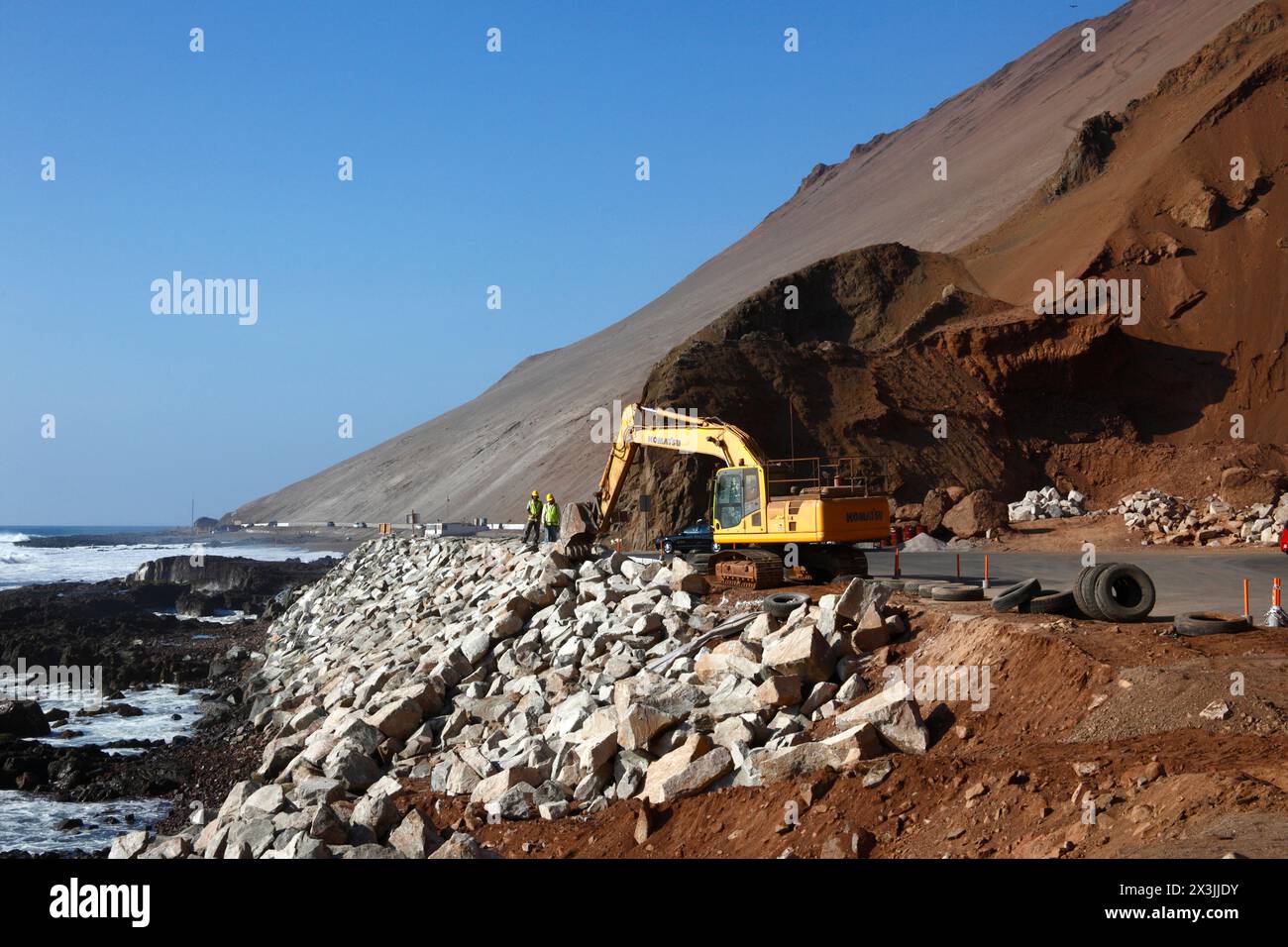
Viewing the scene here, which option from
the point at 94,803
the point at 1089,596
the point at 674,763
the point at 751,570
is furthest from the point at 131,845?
the point at 1089,596

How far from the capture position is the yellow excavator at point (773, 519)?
53.9 ft

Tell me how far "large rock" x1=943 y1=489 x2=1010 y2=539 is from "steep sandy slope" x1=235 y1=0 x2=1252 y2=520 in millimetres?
36511

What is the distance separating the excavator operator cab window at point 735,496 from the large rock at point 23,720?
503 inches

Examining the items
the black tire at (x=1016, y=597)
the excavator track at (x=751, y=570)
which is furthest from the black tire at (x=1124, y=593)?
the excavator track at (x=751, y=570)

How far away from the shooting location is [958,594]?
1327cm

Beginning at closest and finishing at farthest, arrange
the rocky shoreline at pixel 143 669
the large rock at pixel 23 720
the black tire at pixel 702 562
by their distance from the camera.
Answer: the rocky shoreline at pixel 143 669 < the black tire at pixel 702 562 < the large rock at pixel 23 720

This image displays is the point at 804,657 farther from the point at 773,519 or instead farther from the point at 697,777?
the point at 773,519

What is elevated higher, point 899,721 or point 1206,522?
point 1206,522

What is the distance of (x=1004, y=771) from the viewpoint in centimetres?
771

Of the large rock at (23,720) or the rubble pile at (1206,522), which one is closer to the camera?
the large rock at (23,720)

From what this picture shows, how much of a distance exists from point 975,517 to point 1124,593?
58.4 ft

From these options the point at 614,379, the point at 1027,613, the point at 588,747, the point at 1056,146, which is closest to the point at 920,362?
the point at 1027,613

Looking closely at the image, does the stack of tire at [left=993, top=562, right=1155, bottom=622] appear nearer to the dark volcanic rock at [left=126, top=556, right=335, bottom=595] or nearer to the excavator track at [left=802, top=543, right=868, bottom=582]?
the excavator track at [left=802, top=543, right=868, bottom=582]

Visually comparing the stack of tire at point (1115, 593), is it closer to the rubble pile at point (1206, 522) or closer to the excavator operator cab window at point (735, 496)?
the excavator operator cab window at point (735, 496)
